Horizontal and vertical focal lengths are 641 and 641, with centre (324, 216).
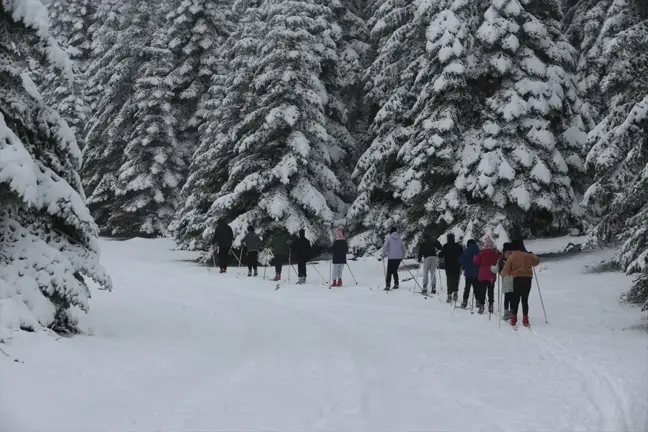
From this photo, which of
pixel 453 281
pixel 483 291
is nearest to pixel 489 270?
pixel 483 291

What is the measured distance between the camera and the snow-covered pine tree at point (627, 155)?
37.1 ft

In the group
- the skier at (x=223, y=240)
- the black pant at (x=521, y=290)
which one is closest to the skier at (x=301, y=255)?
the skier at (x=223, y=240)

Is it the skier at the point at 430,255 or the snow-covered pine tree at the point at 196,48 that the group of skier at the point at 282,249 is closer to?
the skier at the point at 430,255

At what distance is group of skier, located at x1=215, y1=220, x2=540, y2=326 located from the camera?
12336mm

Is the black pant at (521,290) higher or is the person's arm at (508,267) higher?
the person's arm at (508,267)

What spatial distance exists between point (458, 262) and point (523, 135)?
6.52 meters

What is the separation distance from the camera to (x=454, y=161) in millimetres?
20172

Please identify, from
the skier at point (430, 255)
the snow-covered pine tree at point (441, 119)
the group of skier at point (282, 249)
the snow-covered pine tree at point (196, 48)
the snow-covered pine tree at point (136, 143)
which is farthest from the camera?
the snow-covered pine tree at point (196, 48)

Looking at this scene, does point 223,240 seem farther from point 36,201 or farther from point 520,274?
point 36,201

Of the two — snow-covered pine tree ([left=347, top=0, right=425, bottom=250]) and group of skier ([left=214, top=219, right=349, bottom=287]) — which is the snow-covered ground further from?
snow-covered pine tree ([left=347, top=0, right=425, bottom=250])

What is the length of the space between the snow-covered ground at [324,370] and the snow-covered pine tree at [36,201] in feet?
2.24

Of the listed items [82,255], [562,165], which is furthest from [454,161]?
[82,255]

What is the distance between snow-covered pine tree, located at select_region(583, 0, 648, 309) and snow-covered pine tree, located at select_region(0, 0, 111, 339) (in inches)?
349

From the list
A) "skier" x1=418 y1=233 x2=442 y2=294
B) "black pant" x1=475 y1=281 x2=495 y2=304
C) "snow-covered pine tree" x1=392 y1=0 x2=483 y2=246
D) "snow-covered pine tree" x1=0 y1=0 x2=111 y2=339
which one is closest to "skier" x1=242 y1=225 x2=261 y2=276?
"snow-covered pine tree" x1=392 y1=0 x2=483 y2=246
